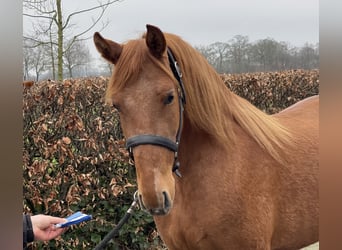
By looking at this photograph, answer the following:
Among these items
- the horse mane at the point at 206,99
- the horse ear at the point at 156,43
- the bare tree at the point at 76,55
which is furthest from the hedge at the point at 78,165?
the horse ear at the point at 156,43

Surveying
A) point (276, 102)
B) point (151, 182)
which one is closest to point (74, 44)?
point (151, 182)

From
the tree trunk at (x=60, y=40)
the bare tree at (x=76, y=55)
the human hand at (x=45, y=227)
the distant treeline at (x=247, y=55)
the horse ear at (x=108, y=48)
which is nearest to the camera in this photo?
the human hand at (x=45, y=227)

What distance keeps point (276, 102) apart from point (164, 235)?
11.0 ft

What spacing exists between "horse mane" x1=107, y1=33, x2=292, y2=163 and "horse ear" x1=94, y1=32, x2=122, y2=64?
0.11ft

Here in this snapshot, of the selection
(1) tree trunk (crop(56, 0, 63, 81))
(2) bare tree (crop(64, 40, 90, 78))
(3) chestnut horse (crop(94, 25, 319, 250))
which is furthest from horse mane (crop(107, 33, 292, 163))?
(1) tree trunk (crop(56, 0, 63, 81))

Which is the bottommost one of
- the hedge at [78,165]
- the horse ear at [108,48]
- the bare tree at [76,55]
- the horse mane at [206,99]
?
the hedge at [78,165]

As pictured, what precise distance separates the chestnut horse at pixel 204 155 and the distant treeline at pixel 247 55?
0.26 metres

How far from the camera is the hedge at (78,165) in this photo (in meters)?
2.64

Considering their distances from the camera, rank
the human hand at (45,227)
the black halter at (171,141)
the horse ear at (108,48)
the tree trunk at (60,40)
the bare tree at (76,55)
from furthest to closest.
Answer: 1. the tree trunk at (60,40)
2. the bare tree at (76,55)
3. the horse ear at (108,48)
4. the black halter at (171,141)
5. the human hand at (45,227)

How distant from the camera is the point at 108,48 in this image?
144cm

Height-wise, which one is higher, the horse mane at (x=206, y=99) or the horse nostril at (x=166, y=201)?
the horse mane at (x=206, y=99)

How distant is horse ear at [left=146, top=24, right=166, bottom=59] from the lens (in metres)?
1.38

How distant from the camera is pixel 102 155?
9.41ft

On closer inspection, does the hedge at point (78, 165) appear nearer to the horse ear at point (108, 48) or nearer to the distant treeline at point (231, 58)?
the distant treeline at point (231, 58)
